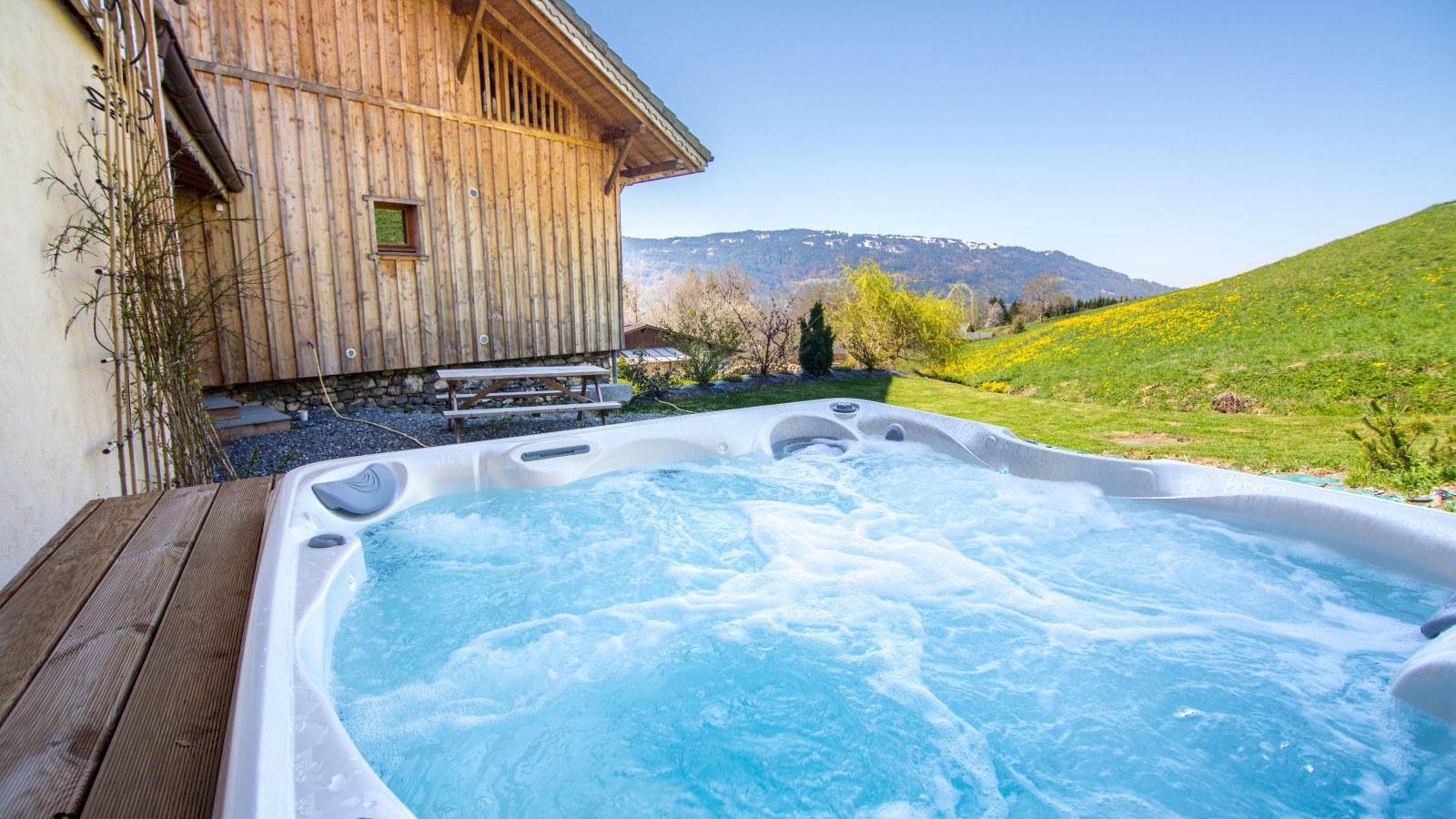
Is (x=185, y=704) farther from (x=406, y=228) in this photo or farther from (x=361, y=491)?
(x=406, y=228)

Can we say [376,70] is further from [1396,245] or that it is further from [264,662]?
[1396,245]

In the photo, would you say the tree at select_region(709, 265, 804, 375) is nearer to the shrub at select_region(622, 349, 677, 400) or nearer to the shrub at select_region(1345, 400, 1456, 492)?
the shrub at select_region(622, 349, 677, 400)

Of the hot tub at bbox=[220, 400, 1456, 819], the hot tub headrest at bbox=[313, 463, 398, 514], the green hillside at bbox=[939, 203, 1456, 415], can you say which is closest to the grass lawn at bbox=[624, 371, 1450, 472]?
the green hillside at bbox=[939, 203, 1456, 415]

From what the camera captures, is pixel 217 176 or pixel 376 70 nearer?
pixel 217 176

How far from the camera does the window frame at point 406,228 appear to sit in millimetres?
5348

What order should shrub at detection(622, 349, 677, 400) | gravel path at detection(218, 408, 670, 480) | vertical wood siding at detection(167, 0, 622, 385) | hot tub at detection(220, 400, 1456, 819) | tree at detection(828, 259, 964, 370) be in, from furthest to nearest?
1. tree at detection(828, 259, 964, 370)
2. shrub at detection(622, 349, 677, 400)
3. vertical wood siding at detection(167, 0, 622, 385)
4. gravel path at detection(218, 408, 670, 480)
5. hot tub at detection(220, 400, 1456, 819)

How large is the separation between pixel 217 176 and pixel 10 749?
4749 millimetres

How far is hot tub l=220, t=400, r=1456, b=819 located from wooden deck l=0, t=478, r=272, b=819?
68 millimetres

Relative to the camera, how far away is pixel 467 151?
5.82 m

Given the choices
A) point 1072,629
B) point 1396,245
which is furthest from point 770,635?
point 1396,245

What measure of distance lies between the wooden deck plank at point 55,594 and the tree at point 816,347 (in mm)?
7230

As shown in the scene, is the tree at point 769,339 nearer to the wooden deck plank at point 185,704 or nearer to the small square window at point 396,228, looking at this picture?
the small square window at point 396,228

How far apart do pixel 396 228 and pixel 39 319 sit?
4.28 m

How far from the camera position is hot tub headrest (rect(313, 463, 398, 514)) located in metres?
2.42
